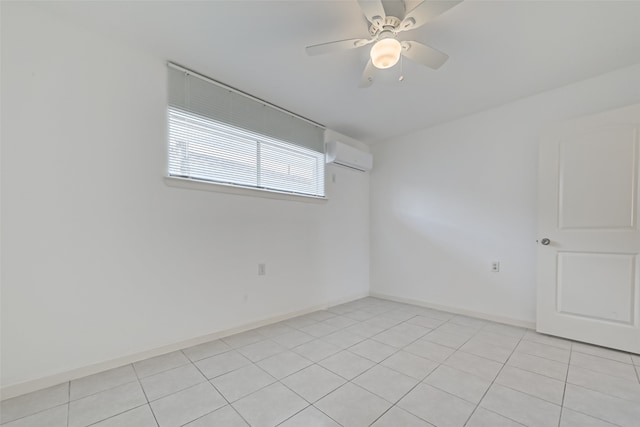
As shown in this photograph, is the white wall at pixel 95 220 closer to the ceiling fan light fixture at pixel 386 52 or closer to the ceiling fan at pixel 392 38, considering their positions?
the ceiling fan at pixel 392 38

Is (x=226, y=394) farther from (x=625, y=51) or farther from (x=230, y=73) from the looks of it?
(x=625, y=51)

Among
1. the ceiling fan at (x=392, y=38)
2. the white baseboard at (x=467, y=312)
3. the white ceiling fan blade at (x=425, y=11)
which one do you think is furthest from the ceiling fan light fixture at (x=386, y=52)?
the white baseboard at (x=467, y=312)

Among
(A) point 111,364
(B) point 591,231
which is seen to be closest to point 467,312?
(B) point 591,231

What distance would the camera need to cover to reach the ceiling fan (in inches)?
54.9

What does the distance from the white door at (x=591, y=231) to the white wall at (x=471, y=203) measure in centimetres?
18

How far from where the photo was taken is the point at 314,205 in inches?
134

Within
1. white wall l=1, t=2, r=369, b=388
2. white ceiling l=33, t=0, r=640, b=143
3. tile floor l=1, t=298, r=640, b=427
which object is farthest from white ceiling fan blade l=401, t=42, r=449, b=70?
tile floor l=1, t=298, r=640, b=427

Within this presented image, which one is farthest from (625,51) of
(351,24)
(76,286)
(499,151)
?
(76,286)

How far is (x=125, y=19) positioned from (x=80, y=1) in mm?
224

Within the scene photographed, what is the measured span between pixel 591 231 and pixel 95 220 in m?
4.06

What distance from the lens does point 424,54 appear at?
5.66ft

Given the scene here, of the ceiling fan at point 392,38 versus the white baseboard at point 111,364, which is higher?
the ceiling fan at point 392,38

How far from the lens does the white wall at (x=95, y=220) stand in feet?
5.33

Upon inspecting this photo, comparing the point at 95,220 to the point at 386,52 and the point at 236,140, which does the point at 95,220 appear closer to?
the point at 236,140
